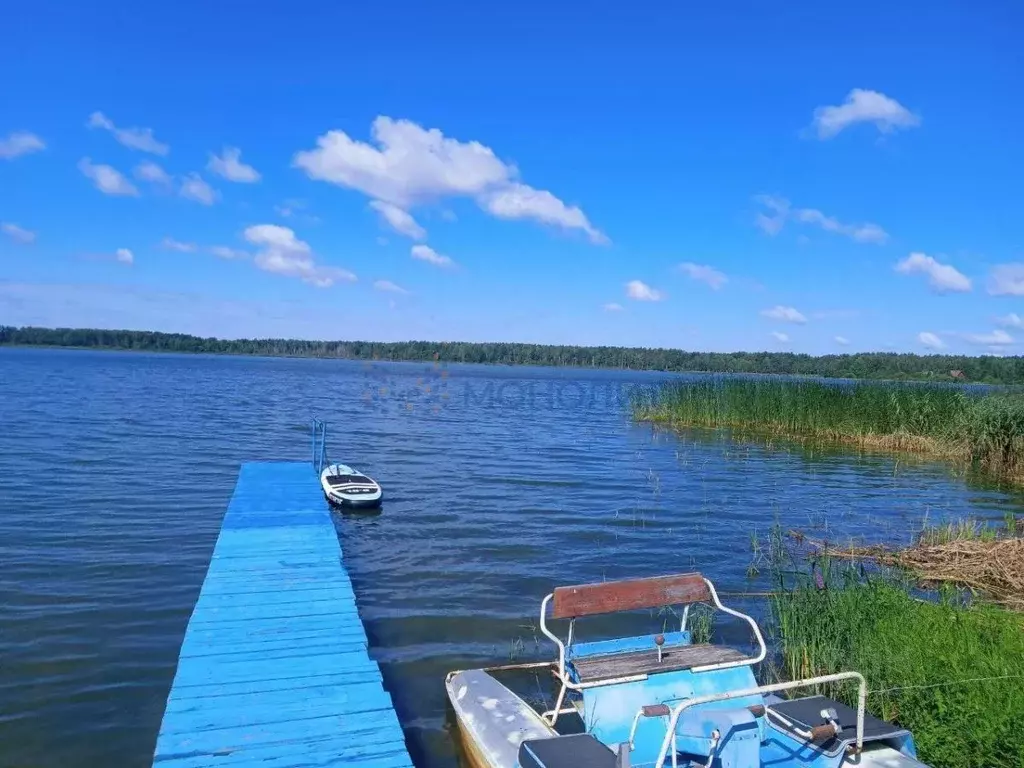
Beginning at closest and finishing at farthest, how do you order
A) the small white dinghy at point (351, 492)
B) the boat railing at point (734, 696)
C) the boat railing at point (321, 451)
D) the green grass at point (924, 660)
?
the boat railing at point (734, 696), the green grass at point (924, 660), the small white dinghy at point (351, 492), the boat railing at point (321, 451)

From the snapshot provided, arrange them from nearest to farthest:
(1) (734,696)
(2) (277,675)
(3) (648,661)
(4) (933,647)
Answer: (1) (734,696)
(3) (648,661)
(2) (277,675)
(4) (933,647)

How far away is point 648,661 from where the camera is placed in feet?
18.5

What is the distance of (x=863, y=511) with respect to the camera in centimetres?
1549

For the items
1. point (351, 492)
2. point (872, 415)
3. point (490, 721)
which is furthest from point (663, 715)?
point (872, 415)

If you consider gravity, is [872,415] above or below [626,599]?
above

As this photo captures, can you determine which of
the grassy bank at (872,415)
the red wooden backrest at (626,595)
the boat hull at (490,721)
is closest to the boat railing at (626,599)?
the red wooden backrest at (626,595)

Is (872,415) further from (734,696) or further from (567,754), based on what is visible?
(567,754)

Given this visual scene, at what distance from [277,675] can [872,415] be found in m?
24.2

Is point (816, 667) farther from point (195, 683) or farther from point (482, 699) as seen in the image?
point (195, 683)

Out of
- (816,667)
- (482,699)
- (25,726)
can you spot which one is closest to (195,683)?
(25,726)

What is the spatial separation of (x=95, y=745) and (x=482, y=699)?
3.07 m

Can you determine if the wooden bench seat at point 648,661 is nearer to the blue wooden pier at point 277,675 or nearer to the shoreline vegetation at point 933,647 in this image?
the shoreline vegetation at point 933,647

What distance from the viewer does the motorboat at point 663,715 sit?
13.6 feet

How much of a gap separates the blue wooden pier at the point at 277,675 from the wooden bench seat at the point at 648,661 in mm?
1452
